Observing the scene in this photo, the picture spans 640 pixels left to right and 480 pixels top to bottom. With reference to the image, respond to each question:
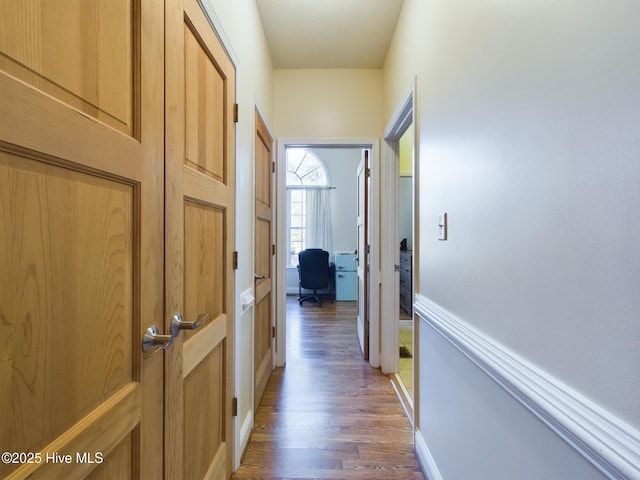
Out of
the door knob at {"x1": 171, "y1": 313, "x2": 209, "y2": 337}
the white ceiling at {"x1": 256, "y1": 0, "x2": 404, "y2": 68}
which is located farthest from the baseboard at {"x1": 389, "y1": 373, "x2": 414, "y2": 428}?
the white ceiling at {"x1": 256, "y1": 0, "x2": 404, "y2": 68}

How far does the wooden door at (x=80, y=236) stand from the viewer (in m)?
0.45

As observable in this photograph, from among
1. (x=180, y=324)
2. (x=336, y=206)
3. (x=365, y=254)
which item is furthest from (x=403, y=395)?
(x=336, y=206)

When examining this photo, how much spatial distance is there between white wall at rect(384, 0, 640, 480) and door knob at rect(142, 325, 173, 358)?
92 cm

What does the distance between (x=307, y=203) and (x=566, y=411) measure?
18.3 ft

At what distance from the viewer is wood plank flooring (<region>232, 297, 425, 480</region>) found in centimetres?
154

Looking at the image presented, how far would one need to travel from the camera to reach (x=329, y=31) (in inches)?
88.3

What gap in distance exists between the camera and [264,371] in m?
Answer: 2.31

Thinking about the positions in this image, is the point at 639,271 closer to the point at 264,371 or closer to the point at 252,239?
the point at 252,239

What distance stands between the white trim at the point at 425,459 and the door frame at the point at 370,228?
107 centimetres

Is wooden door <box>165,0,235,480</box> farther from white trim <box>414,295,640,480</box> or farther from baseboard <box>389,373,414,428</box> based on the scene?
baseboard <box>389,373,414,428</box>

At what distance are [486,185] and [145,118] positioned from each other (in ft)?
3.26

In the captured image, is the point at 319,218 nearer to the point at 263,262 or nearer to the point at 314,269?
the point at 314,269

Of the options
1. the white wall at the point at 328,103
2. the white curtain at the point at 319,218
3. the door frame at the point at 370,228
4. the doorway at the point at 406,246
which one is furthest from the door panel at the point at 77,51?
the white curtain at the point at 319,218

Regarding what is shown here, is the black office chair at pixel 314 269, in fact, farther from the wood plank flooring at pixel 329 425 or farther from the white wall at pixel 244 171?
the white wall at pixel 244 171
